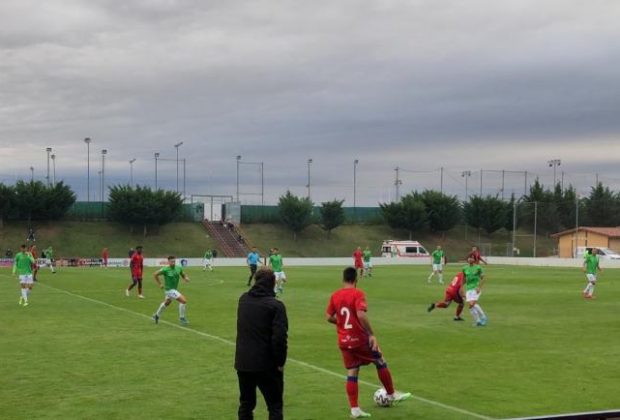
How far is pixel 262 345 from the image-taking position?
27.2 ft

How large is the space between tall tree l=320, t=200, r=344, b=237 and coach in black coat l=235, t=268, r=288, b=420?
89.5 m

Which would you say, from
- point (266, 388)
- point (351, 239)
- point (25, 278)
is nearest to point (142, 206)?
point (351, 239)

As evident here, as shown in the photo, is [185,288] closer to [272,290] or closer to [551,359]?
[551,359]

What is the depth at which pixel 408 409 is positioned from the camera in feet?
36.9

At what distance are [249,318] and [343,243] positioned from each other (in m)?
89.8

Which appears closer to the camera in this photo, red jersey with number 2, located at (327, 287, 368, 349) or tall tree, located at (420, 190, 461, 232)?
red jersey with number 2, located at (327, 287, 368, 349)

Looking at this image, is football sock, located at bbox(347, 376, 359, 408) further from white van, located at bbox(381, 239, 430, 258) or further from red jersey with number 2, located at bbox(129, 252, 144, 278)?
white van, located at bbox(381, 239, 430, 258)

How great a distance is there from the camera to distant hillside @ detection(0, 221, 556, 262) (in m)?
84.2

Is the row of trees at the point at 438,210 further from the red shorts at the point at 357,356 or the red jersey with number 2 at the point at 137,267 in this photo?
the red shorts at the point at 357,356

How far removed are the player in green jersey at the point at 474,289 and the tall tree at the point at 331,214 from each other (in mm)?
75516

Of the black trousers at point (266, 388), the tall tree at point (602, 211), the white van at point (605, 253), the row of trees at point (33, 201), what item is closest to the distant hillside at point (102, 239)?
the row of trees at point (33, 201)

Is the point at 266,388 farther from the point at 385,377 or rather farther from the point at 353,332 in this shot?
the point at 385,377

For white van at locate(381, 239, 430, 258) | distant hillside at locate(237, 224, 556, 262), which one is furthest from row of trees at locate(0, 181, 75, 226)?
white van at locate(381, 239, 430, 258)

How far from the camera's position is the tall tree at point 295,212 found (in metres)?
97.0
